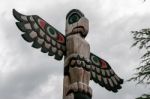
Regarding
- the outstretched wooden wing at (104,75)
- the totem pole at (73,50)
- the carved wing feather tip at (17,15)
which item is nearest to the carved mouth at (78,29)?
the totem pole at (73,50)

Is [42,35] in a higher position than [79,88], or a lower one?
higher

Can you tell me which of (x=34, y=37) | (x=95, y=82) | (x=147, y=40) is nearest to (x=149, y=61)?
(x=147, y=40)

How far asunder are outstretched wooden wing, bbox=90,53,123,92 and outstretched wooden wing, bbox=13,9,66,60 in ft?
2.87

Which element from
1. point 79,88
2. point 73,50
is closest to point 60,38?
point 73,50

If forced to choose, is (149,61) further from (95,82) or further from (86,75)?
(86,75)

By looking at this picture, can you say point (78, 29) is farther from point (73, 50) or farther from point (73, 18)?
point (73, 50)

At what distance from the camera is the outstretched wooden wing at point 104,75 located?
26.7 feet

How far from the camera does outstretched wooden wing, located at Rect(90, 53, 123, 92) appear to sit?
8148 mm

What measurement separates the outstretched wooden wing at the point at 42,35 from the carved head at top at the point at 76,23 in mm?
261

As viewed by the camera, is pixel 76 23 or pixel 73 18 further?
pixel 73 18

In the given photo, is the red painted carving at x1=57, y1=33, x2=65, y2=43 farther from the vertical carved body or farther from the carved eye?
the carved eye

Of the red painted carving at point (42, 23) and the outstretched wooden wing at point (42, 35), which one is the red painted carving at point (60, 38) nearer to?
the outstretched wooden wing at point (42, 35)

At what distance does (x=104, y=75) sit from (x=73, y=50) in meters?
1.17

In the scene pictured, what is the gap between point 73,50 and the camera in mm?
7520
